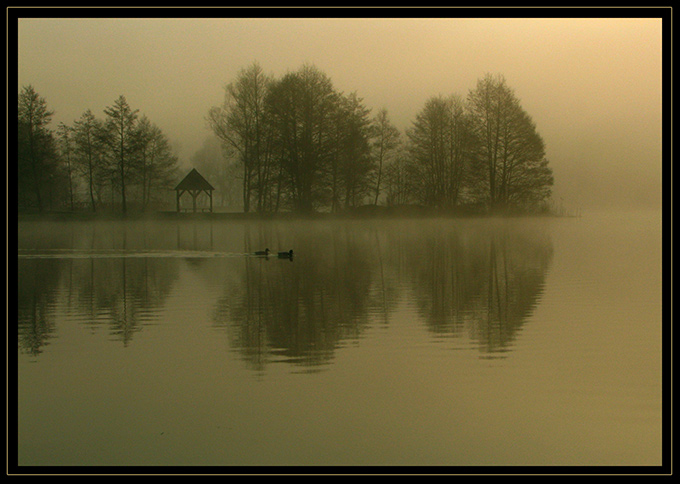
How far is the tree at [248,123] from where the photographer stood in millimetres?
56281

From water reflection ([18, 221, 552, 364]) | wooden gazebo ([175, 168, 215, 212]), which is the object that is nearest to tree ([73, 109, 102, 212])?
wooden gazebo ([175, 168, 215, 212])

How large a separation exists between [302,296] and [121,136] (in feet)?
178

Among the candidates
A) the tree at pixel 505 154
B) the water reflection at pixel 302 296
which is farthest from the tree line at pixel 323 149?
the water reflection at pixel 302 296

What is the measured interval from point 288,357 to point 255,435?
7.76 ft

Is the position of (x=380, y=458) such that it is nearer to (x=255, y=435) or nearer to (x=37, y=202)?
(x=255, y=435)

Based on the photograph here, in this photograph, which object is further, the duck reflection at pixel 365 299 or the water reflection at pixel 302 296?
the water reflection at pixel 302 296

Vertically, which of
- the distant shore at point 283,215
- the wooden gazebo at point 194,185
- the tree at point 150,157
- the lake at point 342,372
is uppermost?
the tree at point 150,157

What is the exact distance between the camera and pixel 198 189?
59.3 meters

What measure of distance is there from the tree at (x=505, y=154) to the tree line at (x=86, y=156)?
28.4 m

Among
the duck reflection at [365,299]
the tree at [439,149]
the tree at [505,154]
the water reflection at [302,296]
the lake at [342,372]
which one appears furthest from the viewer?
the tree at [439,149]

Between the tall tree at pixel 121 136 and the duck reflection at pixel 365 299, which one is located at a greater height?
the tall tree at pixel 121 136

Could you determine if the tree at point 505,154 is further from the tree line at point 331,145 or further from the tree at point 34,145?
the tree at point 34,145

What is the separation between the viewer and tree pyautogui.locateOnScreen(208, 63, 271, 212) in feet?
185

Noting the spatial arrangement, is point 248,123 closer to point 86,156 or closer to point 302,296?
point 86,156
